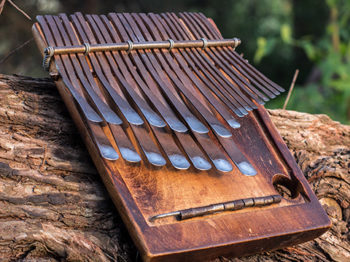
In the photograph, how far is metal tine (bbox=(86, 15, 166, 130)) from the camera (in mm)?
1231

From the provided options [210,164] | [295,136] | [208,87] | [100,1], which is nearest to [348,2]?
[100,1]

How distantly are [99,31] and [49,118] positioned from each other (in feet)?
1.05

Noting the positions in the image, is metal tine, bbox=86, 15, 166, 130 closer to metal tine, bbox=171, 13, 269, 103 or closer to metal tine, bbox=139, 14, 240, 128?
metal tine, bbox=139, 14, 240, 128

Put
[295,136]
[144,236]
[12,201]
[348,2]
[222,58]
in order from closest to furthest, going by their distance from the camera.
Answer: [144,236], [12,201], [222,58], [295,136], [348,2]

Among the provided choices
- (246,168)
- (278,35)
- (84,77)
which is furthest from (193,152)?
(278,35)

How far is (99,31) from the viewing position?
147 centimetres

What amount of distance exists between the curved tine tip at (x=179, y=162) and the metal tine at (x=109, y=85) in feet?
0.41

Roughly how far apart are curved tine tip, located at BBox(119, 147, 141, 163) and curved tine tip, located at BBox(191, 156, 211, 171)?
147 millimetres

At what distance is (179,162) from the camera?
117cm

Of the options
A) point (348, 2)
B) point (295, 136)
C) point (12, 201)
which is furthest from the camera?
point (348, 2)

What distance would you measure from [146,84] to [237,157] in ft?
1.18

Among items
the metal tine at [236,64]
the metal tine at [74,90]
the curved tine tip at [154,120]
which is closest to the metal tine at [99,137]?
the metal tine at [74,90]

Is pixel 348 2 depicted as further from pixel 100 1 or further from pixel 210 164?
pixel 210 164

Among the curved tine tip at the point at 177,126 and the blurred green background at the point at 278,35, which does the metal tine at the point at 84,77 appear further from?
the blurred green background at the point at 278,35
